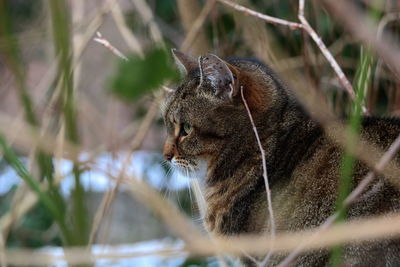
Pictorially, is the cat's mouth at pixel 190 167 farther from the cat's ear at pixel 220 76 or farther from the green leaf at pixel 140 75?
the green leaf at pixel 140 75

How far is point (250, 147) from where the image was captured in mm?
1881

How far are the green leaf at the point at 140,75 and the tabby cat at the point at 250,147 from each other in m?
0.90

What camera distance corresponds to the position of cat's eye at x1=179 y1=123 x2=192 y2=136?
196 centimetres

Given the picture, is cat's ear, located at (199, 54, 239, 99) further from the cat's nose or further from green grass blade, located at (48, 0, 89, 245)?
green grass blade, located at (48, 0, 89, 245)

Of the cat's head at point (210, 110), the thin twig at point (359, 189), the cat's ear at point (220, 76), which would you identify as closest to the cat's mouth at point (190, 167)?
the cat's head at point (210, 110)

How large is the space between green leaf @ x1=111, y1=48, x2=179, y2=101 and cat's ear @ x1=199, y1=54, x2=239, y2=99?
97cm

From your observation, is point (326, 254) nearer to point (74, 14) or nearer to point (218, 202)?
point (218, 202)

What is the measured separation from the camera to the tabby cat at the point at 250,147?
64.2 inches

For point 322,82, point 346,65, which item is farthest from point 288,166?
point 346,65

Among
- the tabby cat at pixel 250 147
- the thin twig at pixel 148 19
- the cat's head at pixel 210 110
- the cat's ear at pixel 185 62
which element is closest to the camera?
the tabby cat at pixel 250 147

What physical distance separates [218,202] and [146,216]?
2.13 meters

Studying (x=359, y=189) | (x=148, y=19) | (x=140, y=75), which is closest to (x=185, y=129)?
(x=148, y=19)

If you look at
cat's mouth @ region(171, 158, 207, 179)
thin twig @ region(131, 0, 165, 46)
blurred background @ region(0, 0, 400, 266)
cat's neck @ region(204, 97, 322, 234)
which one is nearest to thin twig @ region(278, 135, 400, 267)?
blurred background @ region(0, 0, 400, 266)

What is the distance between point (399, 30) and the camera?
9.09 feet
